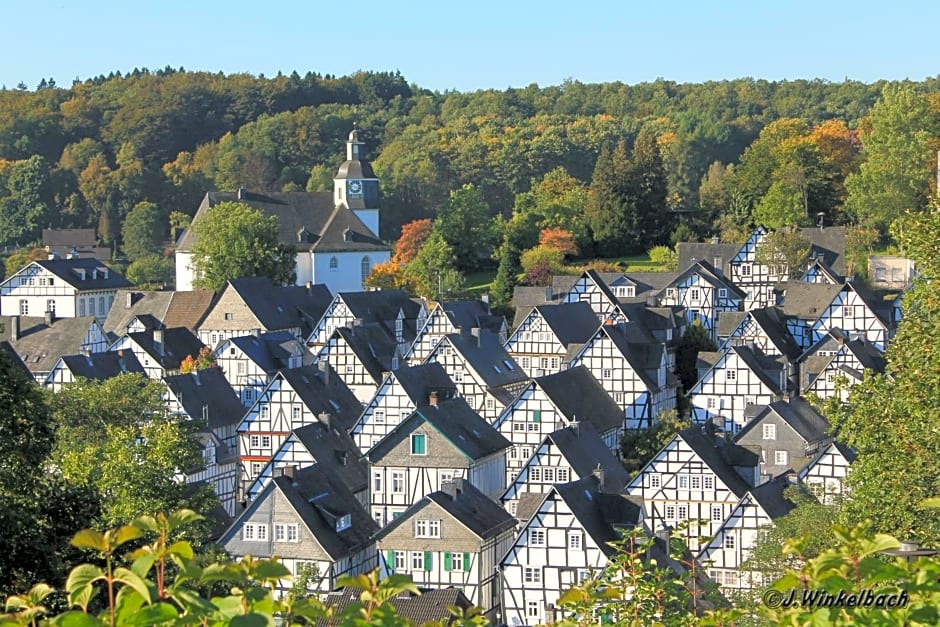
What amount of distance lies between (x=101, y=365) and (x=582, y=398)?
16.3 m

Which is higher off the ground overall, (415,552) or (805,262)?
(805,262)

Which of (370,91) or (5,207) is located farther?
(370,91)

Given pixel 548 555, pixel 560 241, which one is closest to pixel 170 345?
pixel 560 241

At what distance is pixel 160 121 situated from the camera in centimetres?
12306

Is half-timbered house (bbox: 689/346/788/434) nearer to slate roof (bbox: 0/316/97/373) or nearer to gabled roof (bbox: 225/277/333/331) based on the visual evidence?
gabled roof (bbox: 225/277/333/331)

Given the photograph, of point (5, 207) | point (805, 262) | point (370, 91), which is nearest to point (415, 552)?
point (805, 262)

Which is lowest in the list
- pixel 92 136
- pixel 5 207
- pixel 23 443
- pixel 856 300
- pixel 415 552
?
pixel 415 552

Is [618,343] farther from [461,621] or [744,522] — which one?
[461,621]

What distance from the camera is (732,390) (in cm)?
4716

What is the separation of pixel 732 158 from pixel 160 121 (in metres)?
43.3

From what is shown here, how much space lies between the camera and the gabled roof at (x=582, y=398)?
44.4m

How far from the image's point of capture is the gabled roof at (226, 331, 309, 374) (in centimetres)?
5544

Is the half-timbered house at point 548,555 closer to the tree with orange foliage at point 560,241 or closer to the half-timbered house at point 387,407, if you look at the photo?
the half-timbered house at point 387,407

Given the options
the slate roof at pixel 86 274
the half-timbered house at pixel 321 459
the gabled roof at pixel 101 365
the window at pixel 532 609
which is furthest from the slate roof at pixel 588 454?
A: the slate roof at pixel 86 274
